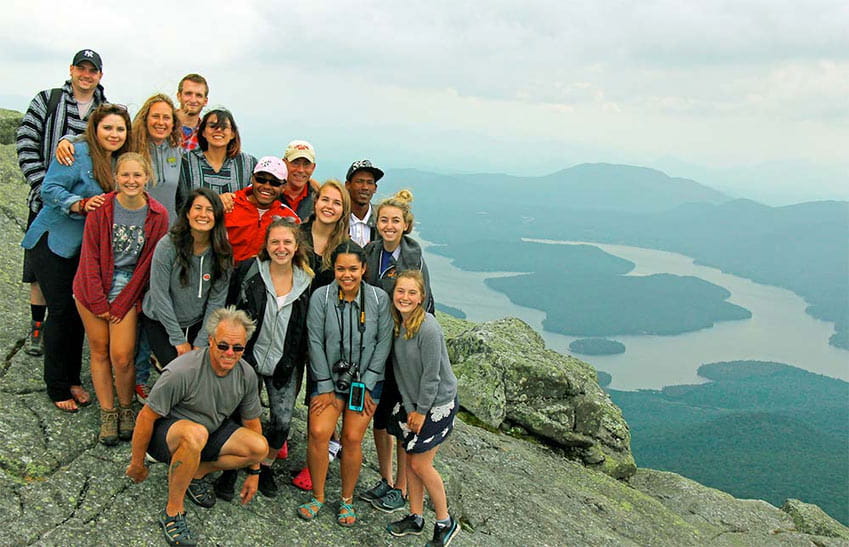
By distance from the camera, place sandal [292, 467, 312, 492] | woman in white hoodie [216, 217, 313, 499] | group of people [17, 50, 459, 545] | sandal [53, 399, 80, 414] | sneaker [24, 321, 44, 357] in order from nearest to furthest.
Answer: group of people [17, 50, 459, 545], woman in white hoodie [216, 217, 313, 499], sandal [53, 399, 80, 414], sandal [292, 467, 312, 492], sneaker [24, 321, 44, 357]

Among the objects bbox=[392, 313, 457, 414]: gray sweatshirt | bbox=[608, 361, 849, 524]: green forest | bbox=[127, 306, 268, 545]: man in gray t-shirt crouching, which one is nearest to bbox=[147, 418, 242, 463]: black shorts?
bbox=[127, 306, 268, 545]: man in gray t-shirt crouching

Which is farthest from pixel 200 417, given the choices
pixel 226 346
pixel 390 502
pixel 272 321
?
pixel 390 502

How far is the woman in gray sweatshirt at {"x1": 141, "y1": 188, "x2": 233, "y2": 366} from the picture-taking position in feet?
23.3

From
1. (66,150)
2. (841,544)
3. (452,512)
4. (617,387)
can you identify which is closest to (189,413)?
(66,150)

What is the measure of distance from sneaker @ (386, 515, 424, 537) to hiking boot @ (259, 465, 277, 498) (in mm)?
1634

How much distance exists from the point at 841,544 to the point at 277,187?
17.3 meters

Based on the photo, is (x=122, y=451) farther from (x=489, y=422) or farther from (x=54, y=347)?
(x=489, y=422)

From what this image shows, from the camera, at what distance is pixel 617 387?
592 feet

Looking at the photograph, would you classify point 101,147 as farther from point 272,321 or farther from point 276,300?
point 272,321

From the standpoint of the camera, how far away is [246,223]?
795cm

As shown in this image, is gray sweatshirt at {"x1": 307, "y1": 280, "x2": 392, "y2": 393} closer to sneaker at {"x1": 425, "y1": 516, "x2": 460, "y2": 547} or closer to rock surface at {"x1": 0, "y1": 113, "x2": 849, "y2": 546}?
rock surface at {"x1": 0, "y1": 113, "x2": 849, "y2": 546}

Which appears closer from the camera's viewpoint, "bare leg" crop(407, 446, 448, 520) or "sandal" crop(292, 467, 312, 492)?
"bare leg" crop(407, 446, 448, 520)

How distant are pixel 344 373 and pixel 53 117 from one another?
536 cm

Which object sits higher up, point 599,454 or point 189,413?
point 189,413
